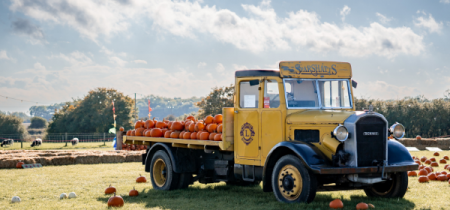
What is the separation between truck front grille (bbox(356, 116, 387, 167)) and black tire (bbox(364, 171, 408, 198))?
0.85m

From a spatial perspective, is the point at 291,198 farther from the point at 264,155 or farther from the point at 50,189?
the point at 50,189

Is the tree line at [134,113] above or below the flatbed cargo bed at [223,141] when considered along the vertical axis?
above

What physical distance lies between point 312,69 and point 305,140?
1552mm

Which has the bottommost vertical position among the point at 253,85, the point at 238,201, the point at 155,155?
the point at 238,201

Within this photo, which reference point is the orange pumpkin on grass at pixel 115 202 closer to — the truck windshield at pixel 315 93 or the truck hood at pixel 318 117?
the truck hood at pixel 318 117

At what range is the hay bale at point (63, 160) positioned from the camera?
19.5m

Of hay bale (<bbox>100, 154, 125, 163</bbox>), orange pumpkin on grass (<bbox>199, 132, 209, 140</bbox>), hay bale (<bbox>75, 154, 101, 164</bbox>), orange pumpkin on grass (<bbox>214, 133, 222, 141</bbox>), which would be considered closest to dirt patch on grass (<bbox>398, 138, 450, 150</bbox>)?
hay bale (<bbox>100, 154, 125, 163</bbox>)

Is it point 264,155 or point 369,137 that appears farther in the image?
point 264,155

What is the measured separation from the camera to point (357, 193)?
9992 millimetres

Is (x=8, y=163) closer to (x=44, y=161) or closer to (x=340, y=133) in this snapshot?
(x=44, y=161)

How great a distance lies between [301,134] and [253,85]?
1.50 meters

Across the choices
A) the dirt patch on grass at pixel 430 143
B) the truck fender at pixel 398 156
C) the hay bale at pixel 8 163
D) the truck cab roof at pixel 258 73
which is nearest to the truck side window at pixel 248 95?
the truck cab roof at pixel 258 73

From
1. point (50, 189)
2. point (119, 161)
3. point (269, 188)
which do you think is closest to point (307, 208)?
point (269, 188)

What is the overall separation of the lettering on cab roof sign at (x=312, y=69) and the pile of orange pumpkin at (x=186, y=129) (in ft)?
6.86
